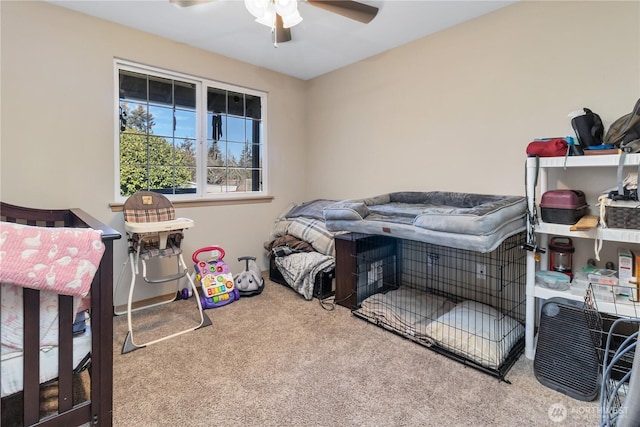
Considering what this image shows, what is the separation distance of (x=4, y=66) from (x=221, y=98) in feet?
5.52

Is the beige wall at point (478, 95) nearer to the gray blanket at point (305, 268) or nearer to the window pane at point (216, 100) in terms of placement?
the gray blanket at point (305, 268)

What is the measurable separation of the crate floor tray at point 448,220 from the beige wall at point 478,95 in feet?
1.04

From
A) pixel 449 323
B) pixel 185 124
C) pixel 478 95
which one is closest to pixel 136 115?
pixel 185 124

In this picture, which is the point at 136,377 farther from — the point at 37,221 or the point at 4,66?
the point at 4,66

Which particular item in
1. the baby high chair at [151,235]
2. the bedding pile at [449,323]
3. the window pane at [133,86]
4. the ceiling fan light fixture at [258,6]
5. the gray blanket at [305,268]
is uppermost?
the ceiling fan light fixture at [258,6]

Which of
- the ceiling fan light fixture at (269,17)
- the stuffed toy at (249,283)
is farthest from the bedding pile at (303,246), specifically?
the ceiling fan light fixture at (269,17)

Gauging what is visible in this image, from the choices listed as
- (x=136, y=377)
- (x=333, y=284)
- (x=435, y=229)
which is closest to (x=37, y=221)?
(x=136, y=377)

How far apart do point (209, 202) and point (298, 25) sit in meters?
1.88

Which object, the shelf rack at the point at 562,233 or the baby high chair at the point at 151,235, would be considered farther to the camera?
the baby high chair at the point at 151,235

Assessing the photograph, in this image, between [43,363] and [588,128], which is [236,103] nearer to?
[43,363]

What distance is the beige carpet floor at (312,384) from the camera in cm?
151

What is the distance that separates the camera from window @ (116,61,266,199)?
2848 mm

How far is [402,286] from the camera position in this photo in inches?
122

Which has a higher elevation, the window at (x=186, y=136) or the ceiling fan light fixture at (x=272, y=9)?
the ceiling fan light fixture at (x=272, y=9)
